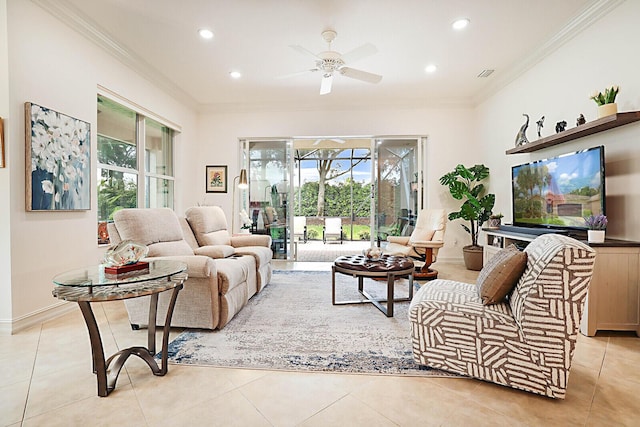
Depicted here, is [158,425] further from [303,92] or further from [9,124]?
[303,92]

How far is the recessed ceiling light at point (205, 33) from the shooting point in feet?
10.9

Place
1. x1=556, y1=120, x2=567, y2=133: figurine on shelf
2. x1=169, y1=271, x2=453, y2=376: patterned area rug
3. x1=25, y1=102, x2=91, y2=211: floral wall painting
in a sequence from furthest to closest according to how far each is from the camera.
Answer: x1=556, y1=120, x2=567, y2=133: figurine on shelf, x1=25, y1=102, x2=91, y2=211: floral wall painting, x1=169, y1=271, x2=453, y2=376: patterned area rug

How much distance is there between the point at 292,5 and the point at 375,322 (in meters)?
2.84

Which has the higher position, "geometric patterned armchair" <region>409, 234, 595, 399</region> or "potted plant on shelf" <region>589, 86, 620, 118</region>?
"potted plant on shelf" <region>589, 86, 620, 118</region>

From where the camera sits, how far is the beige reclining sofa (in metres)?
2.40

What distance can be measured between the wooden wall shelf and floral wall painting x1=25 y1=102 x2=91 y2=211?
4570mm

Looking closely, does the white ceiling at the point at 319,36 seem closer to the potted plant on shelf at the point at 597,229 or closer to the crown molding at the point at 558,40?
the crown molding at the point at 558,40

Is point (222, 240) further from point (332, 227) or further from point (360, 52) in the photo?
point (332, 227)

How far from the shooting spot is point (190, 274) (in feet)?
7.57

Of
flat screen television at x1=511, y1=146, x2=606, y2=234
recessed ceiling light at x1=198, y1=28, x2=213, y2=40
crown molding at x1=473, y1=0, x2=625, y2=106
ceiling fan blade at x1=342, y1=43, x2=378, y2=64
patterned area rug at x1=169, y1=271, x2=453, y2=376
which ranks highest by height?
recessed ceiling light at x1=198, y1=28, x2=213, y2=40

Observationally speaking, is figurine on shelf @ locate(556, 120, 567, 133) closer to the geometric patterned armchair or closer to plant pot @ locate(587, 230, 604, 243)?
plant pot @ locate(587, 230, 604, 243)

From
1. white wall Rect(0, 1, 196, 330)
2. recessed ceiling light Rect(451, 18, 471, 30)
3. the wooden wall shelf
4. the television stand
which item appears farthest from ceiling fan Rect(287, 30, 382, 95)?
the television stand

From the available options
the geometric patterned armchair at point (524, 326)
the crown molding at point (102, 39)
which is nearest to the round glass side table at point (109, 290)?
the geometric patterned armchair at point (524, 326)

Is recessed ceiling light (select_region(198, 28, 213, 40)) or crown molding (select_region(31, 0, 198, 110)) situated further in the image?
recessed ceiling light (select_region(198, 28, 213, 40))
